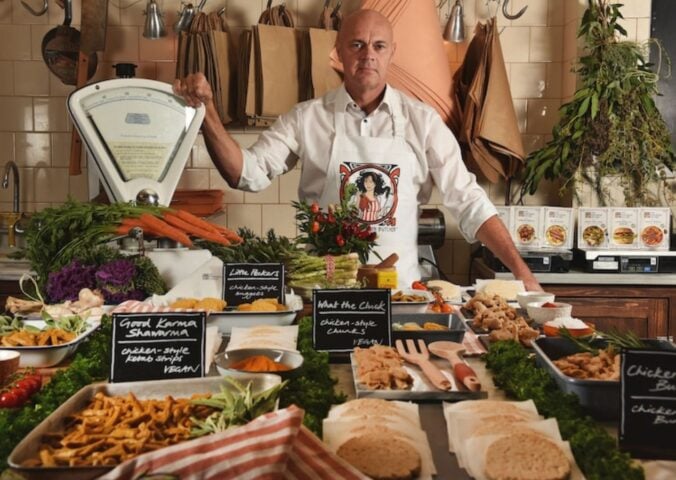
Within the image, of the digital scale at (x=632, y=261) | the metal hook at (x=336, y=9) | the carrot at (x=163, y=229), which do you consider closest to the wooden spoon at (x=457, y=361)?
the carrot at (x=163, y=229)

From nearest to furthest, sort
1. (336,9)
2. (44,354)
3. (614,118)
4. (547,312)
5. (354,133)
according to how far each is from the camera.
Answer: (44,354)
(547,312)
(354,133)
(614,118)
(336,9)

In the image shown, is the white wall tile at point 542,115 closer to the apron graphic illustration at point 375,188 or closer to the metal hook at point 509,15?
the metal hook at point 509,15

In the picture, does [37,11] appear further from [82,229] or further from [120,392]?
[120,392]

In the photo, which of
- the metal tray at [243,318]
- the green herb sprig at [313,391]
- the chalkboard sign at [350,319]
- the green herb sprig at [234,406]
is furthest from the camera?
the metal tray at [243,318]

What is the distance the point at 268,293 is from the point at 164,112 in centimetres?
97

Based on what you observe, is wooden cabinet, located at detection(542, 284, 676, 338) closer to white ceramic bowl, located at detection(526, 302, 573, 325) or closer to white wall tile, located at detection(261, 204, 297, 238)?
white wall tile, located at detection(261, 204, 297, 238)

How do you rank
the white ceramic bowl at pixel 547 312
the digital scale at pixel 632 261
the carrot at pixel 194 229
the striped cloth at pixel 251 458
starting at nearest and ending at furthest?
the striped cloth at pixel 251 458
the white ceramic bowl at pixel 547 312
the carrot at pixel 194 229
the digital scale at pixel 632 261

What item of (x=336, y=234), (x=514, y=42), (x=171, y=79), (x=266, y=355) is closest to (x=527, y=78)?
(x=514, y=42)

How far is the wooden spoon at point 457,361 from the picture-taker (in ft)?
4.58

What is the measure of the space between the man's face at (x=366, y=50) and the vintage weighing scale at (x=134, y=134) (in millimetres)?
895

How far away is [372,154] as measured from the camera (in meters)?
3.36

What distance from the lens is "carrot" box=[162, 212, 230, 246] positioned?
235cm

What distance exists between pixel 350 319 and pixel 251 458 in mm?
753

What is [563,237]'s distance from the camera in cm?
393
